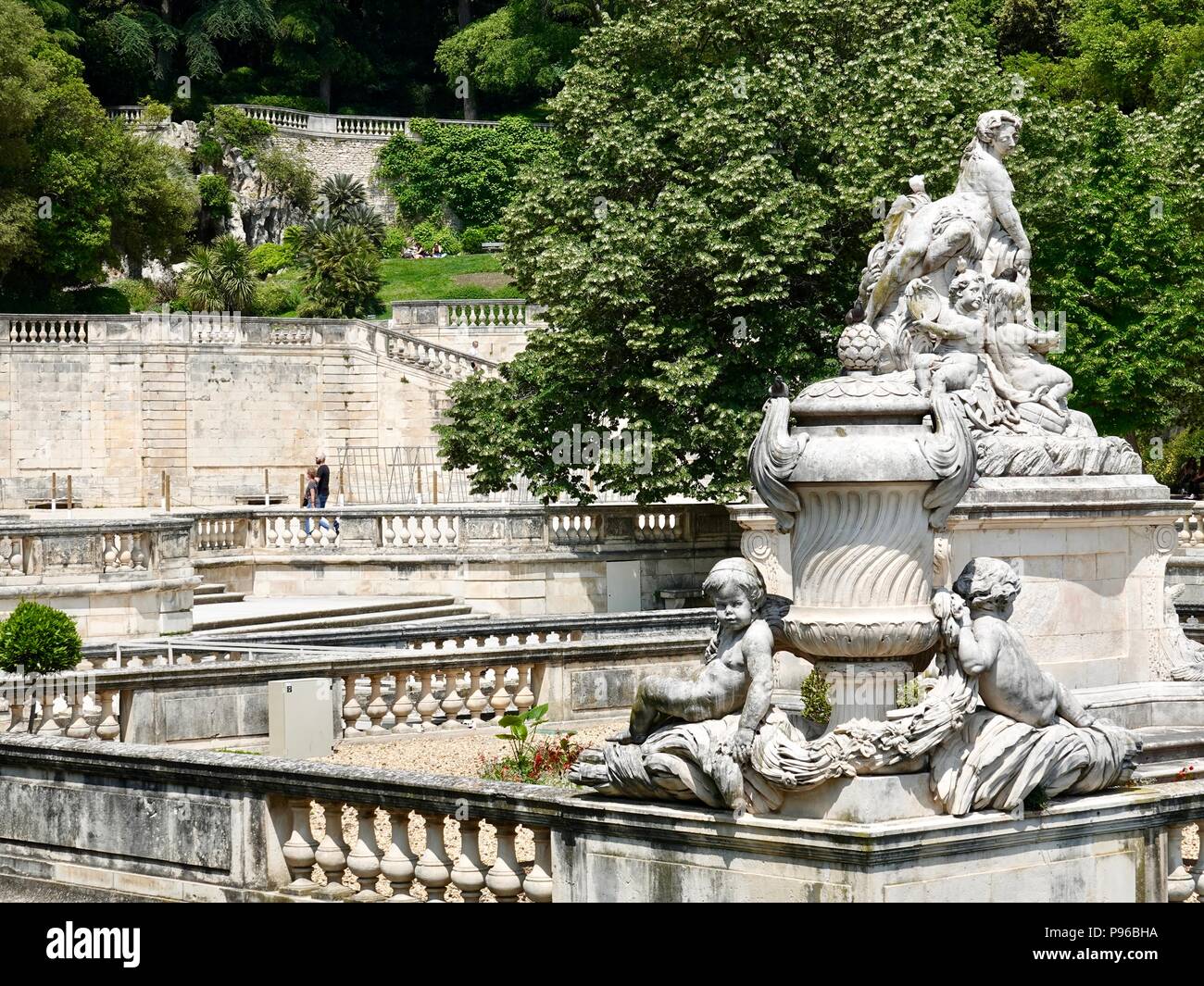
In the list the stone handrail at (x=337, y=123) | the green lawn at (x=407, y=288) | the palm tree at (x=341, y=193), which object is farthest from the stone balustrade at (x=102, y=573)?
the stone handrail at (x=337, y=123)

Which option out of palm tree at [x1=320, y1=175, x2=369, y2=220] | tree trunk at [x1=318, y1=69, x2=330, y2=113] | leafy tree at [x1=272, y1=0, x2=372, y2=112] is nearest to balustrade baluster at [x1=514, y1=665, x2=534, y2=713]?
palm tree at [x1=320, y1=175, x2=369, y2=220]

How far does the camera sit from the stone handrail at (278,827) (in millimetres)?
8602

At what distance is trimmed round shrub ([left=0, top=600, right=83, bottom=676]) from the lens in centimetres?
1502

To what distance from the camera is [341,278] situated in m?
53.3

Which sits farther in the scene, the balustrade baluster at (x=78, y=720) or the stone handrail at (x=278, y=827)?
the balustrade baluster at (x=78, y=720)

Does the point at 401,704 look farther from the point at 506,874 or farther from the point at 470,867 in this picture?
the point at 506,874

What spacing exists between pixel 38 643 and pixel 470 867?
24.2ft

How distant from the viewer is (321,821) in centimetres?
1067

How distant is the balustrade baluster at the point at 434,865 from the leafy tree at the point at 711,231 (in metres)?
17.9

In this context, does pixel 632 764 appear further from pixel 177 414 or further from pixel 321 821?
pixel 177 414

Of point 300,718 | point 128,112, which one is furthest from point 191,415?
point 300,718

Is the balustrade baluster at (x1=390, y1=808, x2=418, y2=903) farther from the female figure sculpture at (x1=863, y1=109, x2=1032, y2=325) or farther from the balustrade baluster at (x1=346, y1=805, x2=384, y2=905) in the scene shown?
the female figure sculpture at (x1=863, y1=109, x2=1032, y2=325)

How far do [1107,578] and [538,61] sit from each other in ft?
188

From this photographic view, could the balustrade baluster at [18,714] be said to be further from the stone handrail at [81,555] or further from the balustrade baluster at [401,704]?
the stone handrail at [81,555]
